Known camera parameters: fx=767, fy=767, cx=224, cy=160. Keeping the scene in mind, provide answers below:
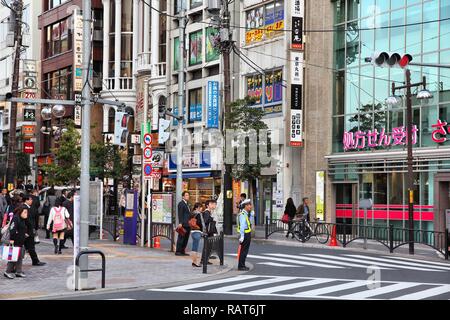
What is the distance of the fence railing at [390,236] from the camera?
88.0ft

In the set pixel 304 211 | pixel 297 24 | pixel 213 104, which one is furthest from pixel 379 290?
pixel 213 104

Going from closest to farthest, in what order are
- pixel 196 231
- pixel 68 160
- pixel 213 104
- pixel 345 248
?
pixel 196 231 < pixel 345 248 < pixel 213 104 < pixel 68 160

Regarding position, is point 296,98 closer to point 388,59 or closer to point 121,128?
Result: point 121,128

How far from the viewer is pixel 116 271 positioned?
20.0 m

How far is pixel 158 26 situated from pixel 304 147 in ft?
64.2

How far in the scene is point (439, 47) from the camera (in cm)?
3253

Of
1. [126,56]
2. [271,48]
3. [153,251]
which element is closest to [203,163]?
[271,48]

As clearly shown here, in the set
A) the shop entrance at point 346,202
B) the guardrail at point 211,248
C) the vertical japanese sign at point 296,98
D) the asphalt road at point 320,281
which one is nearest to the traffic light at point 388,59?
the asphalt road at point 320,281

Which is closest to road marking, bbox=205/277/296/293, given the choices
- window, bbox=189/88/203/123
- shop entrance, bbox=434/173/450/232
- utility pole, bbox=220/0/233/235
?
shop entrance, bbox=434/173/450/232

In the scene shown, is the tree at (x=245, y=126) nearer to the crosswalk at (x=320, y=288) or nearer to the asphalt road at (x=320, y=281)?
the asphalt road at (x=320, y=281)

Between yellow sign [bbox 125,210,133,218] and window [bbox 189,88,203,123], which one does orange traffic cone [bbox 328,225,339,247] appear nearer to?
yellow sign [bbox 125,210,133,218]

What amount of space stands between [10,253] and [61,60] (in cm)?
4917

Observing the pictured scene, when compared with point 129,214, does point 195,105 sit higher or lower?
higher

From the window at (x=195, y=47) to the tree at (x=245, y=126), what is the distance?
1571cm
